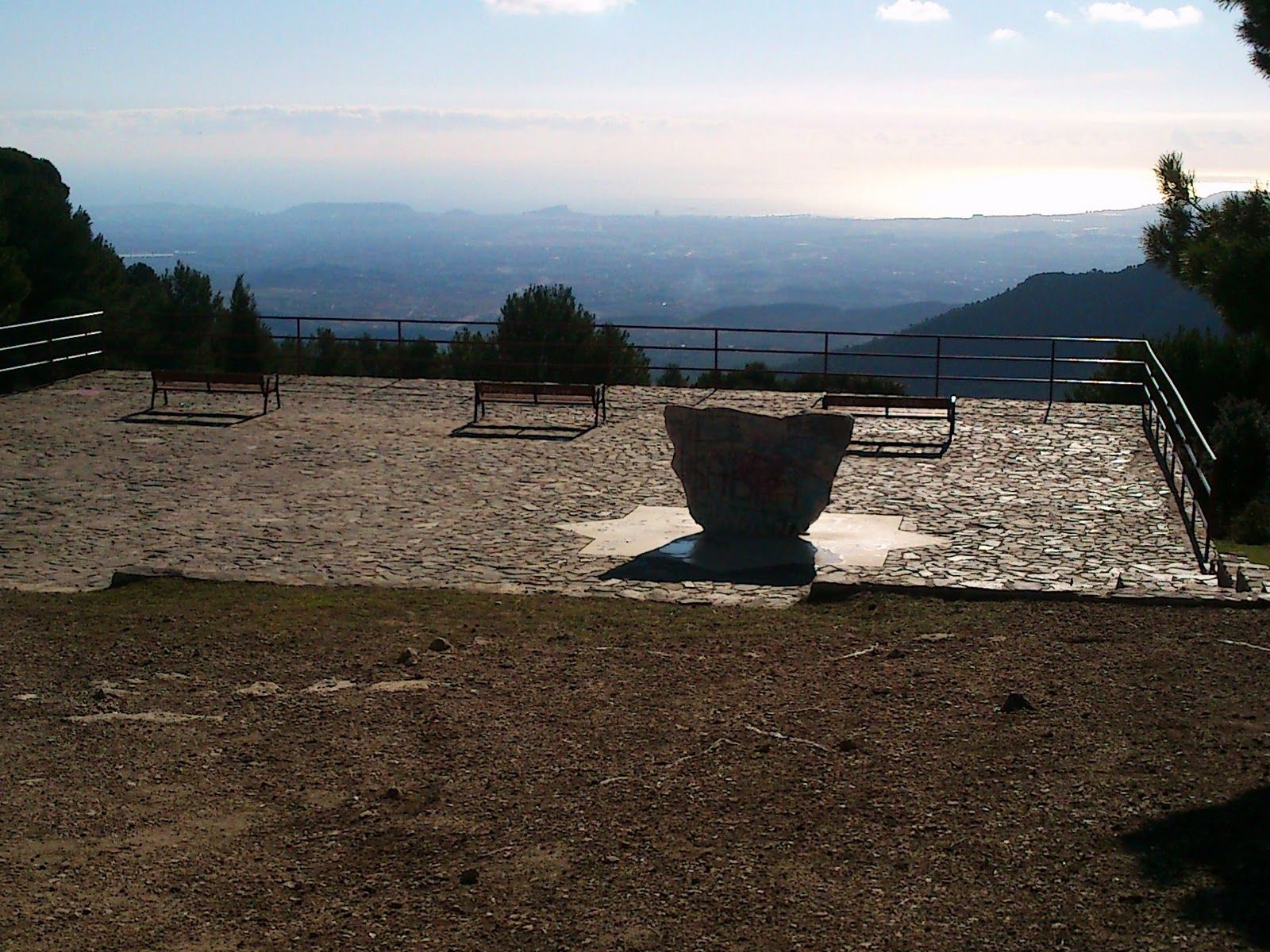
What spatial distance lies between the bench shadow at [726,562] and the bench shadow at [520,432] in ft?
18.6

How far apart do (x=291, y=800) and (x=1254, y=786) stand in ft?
12.7

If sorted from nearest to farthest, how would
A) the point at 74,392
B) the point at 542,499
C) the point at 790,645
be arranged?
the point at 790,645 < the point at 542,499 < the point at 74,392

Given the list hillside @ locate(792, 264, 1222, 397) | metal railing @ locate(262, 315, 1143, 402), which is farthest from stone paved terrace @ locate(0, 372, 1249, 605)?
hillside @ locate(792, 264, 1222, 397)

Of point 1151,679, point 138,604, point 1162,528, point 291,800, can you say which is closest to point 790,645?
point 1151,679

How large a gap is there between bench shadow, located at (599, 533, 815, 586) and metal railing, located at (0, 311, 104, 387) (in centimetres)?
1198

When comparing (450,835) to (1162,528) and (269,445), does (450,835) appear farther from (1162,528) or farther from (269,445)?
(269,445)

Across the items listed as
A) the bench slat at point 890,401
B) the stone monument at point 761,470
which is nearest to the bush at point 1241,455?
the bench slat at point 890,401

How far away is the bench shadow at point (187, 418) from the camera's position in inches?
688

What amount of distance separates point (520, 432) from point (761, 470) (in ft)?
20.8

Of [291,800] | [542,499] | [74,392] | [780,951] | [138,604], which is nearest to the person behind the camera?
[780,951]

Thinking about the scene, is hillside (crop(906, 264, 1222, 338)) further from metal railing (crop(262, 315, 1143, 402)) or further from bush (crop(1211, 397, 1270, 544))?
bush (crop(1211, 397, 1270, 544))

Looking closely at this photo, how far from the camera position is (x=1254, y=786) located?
534 centimetres

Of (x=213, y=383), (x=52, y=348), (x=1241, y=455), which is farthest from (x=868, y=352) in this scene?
(x=52, y=348)

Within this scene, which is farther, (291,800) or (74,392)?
(74,392)
